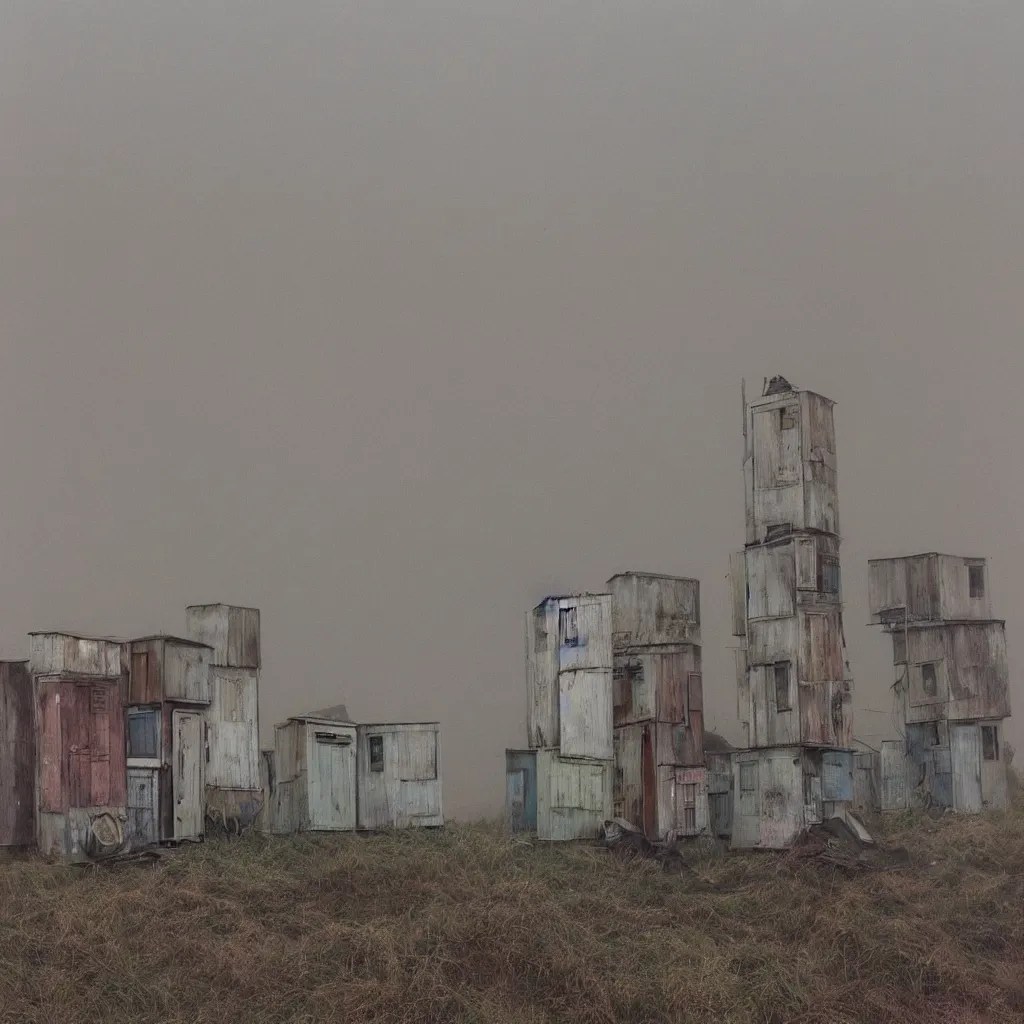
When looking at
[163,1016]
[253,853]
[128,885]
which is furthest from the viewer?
[253,853]

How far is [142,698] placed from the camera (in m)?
36.9

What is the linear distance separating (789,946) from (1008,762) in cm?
2106

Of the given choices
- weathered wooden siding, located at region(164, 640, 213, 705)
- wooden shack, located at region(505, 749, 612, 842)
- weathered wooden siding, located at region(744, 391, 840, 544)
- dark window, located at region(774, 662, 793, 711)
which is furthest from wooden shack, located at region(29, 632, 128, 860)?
weathered wooden siding, located at region(744, 391, 840, 544)

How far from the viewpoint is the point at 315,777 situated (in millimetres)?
39375

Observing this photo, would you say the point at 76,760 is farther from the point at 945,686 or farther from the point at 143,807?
the point at 945,686

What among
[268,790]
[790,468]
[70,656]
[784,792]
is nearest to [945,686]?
[784,792]

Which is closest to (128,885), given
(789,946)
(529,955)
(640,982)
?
(529,955)

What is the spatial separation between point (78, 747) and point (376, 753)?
8.53 metres

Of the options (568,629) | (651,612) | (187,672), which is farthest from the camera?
(651,612)

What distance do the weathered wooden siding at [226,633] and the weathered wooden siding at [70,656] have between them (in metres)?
3.16

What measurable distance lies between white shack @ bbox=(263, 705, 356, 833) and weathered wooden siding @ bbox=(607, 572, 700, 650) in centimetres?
808

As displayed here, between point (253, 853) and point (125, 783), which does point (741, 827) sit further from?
point (125, 783)

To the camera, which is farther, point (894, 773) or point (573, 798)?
point (894, 773)

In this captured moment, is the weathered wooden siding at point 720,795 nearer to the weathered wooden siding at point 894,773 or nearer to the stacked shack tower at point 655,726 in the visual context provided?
the stacked shack tower at point 655,726
